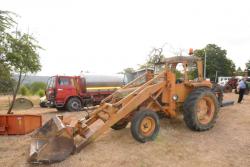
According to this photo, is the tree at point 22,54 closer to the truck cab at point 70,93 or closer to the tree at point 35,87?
the truck cab at point 70,93

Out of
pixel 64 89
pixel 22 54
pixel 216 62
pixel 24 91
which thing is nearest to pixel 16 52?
pixel 22 54

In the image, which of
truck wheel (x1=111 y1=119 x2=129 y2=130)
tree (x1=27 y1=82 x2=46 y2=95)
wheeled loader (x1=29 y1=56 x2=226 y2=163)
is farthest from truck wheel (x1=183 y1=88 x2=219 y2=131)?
tree (x1=27 y1=82 x2=46 y2=95)

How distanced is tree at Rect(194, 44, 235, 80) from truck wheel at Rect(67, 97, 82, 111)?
4663 cm

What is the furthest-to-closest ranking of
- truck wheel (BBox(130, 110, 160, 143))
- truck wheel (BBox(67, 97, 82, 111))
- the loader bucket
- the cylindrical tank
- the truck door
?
the cylindrical tank
truck wheel (BBox(67, 97, 82, 111))
the truck door
truck wheel (BBox(130, 110, 160, 143))
the loader bucket

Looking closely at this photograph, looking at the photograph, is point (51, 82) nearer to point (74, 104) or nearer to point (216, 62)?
point (74, 104)

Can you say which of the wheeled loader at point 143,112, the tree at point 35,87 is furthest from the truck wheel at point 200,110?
the tree at point 35,87

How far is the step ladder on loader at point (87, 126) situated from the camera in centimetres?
610

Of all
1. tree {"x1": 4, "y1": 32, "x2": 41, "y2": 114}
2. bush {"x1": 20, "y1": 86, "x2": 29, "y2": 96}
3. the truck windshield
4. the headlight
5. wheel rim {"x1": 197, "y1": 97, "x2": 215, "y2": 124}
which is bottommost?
bush {"x1": 20, "y1": 86, "x2": 29, "y2": 96}

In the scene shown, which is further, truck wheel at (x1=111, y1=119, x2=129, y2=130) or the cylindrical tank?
the cylindrical tank

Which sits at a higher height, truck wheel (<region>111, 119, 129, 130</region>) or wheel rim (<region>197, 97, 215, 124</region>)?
wheel rim (<region>197, 97, 215, 124</region>)

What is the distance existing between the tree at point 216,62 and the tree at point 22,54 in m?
50.0

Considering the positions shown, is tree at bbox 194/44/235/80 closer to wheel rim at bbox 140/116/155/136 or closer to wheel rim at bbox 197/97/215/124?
wheel rim at bbox 197/97/215/124

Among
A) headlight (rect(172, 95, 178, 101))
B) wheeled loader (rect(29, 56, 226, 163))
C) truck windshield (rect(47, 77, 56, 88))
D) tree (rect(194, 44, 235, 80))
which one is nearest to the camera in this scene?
wheeled loader (rect(29, 56, 226, 163))

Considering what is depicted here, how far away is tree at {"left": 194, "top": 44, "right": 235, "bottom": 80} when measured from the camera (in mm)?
60094
